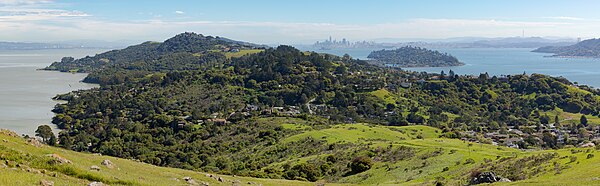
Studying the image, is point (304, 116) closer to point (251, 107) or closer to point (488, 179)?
point (251, 107)

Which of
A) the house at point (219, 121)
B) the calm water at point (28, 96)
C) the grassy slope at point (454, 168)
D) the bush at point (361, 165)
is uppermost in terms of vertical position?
the grassy slope at point (454, 168)

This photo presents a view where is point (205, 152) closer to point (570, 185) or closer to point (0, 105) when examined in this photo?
point (570, 185)

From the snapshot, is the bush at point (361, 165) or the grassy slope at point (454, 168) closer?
the grassy slope at point (454, 168)

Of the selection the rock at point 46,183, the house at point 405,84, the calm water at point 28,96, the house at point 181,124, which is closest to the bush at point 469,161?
the rock at point 46,183

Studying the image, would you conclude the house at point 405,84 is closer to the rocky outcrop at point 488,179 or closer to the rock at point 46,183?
the rocky outcrop at point 488,179

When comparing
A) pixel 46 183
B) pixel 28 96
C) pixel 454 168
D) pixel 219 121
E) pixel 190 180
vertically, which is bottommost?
pixel 28 96

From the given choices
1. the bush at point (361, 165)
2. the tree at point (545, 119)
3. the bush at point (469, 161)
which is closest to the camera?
the bush at point (469, 161)

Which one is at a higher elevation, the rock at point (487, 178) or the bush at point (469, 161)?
the rock at point (487, 178)

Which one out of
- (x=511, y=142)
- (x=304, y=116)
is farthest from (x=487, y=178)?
(x=304, y=116)

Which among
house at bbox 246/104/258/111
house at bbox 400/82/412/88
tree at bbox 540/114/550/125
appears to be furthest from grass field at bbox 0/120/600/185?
house at bbox 400/82/412/88
